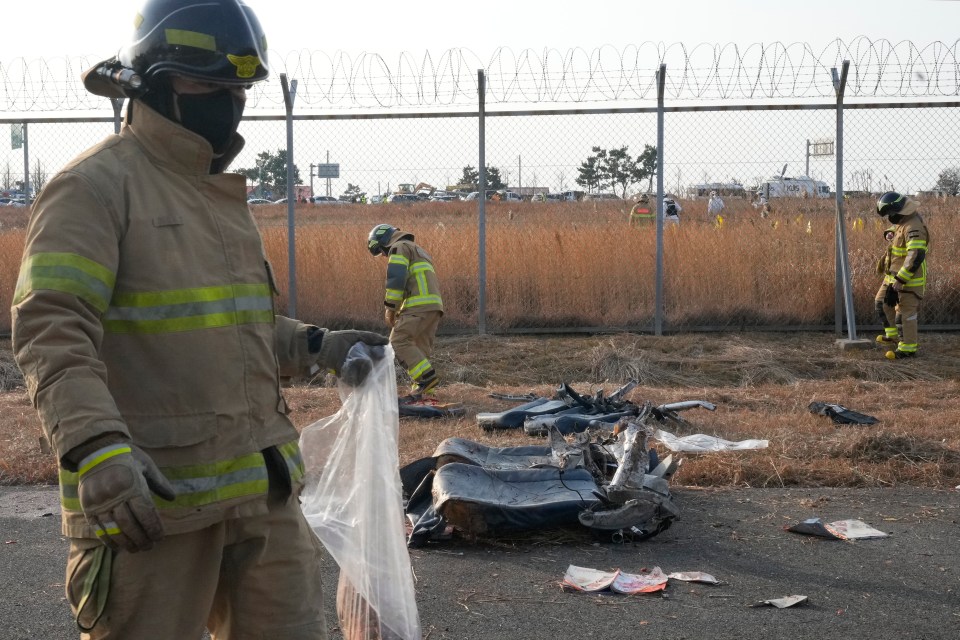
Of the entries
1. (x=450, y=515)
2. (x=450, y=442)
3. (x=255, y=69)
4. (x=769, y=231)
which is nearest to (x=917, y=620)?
(x=450, y=515)

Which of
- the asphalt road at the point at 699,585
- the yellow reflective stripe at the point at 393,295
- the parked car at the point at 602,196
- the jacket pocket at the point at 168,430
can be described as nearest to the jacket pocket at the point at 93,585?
the jacket pocket at the point at 168,430

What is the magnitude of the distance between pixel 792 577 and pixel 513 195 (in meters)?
8.15

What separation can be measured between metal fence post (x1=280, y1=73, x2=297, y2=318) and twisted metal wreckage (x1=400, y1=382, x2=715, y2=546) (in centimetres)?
568

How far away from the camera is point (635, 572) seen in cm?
439

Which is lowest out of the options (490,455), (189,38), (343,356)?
(490,455)

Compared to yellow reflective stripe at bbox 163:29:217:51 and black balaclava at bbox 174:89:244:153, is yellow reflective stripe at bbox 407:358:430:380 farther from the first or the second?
yellow reflective stripe at bbox 163:29:217:51

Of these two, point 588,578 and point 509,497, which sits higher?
point 509,497

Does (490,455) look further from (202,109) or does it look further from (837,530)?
(202,109)

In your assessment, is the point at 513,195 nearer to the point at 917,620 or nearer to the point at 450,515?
the point at 450,515

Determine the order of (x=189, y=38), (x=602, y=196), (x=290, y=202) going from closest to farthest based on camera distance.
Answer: (x=189, y=38) → (x=290, y=202) → (x=602, y=196)

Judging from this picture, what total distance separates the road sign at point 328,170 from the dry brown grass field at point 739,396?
2.15 metres

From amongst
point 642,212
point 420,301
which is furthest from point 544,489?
point 642,212

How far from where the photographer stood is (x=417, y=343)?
9391 millimetres

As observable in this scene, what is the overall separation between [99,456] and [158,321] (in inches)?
15.1
